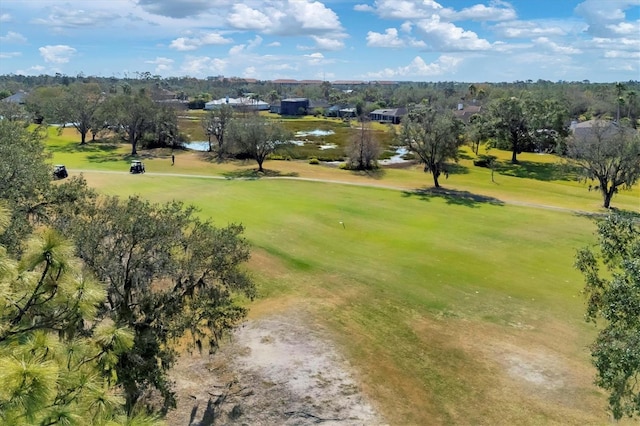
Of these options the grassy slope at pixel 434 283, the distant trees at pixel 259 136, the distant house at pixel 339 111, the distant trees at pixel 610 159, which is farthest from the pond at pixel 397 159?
the distant house at pixel 339 111

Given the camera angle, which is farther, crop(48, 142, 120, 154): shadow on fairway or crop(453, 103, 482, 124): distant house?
crop(453, 103, 482, 124): distant house

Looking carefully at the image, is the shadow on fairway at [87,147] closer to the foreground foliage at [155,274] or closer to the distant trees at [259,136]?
the distant trees at [259,136]

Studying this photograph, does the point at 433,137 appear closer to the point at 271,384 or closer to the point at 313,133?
the point at 271,384

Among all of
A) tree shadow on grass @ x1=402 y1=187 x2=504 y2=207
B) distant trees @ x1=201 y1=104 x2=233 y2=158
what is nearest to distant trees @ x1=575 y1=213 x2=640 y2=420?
tree shadow on grass @ x1=402 y1=187 x2=504 y2=207

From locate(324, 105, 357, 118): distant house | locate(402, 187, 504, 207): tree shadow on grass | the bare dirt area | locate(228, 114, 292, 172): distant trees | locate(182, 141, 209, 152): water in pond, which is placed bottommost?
the bare dirt area

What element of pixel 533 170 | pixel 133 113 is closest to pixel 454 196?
pixel 533 170

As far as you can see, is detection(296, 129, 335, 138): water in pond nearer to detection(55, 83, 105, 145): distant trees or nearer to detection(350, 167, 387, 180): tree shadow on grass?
detection(55, 83, 105, 145): distant trees
